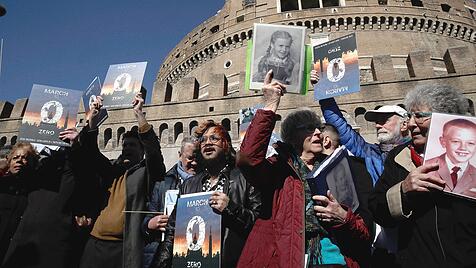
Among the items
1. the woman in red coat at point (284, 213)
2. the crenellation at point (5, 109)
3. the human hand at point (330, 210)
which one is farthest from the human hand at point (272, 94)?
the crenellation at point (5, 109)

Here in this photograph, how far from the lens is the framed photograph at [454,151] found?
205cm

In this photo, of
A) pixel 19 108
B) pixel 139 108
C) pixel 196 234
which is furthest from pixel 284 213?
pixel 19 108

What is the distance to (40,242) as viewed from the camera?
3.71 meters

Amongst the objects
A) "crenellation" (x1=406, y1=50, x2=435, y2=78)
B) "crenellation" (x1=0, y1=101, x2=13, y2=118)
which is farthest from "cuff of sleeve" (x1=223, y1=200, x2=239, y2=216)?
"crenellation" (x1=0, y1=101, x2=13, y2=118)

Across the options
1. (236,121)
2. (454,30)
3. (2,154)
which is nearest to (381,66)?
(236,121)

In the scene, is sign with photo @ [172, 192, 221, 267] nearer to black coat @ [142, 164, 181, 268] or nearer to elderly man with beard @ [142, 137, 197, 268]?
elderly man with beard @ [142, 137, 197, 268]

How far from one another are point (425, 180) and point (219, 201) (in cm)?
137

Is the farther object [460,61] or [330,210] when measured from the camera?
[460,61]

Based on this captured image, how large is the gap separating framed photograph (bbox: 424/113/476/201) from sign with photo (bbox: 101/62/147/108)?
3065 millimetres

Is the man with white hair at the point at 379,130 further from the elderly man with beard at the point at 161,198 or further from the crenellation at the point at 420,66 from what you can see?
the crenellation at the point at 420,66

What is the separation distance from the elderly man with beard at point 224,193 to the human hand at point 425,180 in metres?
1.23

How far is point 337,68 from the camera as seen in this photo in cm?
458

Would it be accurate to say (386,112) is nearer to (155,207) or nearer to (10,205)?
(155,207)

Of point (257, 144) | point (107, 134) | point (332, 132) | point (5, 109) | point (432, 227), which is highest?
point (5, 109)
